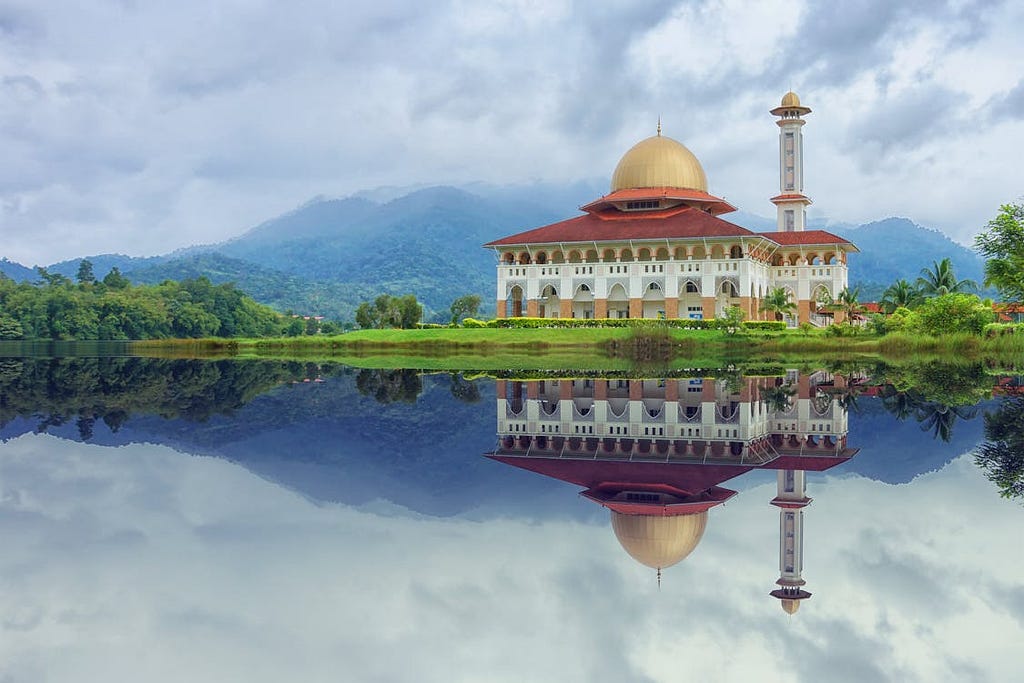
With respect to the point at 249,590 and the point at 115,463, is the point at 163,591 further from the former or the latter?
the point at 115,463

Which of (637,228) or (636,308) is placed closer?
(636,308)

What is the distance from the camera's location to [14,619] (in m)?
5.29

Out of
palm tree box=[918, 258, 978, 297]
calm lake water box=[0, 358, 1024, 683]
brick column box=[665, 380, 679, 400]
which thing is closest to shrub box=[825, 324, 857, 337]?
palm tree box=[918, 258, 978, 297]

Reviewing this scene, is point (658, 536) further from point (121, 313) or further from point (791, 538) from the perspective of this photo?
point (121, 313)

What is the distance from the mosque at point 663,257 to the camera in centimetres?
5509

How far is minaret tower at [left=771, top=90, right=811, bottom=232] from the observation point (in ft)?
213

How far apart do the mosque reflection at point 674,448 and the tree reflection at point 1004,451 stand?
1.52 m

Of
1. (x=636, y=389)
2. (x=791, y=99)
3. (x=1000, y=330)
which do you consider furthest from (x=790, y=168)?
(x=636, y=389)

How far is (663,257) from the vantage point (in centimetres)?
5656

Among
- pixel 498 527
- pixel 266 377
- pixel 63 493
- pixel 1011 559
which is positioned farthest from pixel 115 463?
pixel 266 377

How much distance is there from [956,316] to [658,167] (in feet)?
85.4

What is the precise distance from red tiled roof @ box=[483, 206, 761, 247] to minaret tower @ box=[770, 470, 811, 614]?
45.1m

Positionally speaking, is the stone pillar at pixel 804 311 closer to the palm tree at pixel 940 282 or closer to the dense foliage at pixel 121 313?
the palm tree at pixel 940 282

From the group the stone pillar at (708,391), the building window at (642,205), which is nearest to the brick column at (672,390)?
the stone pillar at (708,391)
